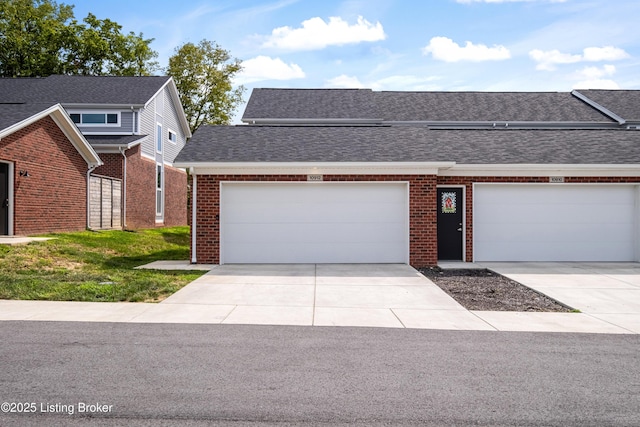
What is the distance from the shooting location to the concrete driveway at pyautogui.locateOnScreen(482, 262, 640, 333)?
873cm

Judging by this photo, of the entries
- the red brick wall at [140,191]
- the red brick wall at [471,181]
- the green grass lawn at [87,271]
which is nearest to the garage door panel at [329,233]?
the red brick wall at [471,181]

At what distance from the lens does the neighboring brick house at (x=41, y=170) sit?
51.1 ft

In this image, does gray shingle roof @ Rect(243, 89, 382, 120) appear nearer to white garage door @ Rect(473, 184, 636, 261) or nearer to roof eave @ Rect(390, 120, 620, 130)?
roof eave @ Rect(390, 120, 620, 130)

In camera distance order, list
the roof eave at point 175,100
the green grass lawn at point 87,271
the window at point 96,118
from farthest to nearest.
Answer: the roof eave at point 175,100 → the window at point 96,118 → the green grass lawn at point 87,271

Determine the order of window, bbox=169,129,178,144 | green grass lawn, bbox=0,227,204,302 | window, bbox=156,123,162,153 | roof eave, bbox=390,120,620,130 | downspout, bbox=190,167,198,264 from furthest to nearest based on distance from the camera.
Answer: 1. window, bbox=169,129,178,144
2. window, bbox=156,123,162,153
3. roof eave, bbox=390,120,620,130
4. downspout, bbox=190,167,198,264
5. green grass lawn, bbox=0,227,204,302

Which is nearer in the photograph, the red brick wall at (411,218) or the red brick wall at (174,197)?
the red brick wall at (411,218)

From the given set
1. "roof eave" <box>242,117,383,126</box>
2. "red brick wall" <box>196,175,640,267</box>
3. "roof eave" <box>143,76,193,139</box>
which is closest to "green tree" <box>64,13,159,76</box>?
"roof eave" <box>143,76,193,139</box>

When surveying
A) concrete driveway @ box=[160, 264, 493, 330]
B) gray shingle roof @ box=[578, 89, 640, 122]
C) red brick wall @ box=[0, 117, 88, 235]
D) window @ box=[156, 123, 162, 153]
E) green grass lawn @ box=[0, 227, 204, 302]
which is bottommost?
concrete driveway @ box=[160, 264, 493, 330]

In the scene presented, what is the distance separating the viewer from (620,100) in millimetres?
27594

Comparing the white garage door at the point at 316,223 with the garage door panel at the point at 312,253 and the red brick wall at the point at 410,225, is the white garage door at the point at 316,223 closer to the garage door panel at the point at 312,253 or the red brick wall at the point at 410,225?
the garage door panel at the point at 312,253

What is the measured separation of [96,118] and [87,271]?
1578 cm

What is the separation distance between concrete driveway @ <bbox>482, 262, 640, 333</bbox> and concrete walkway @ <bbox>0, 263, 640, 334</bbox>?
0.11 feet

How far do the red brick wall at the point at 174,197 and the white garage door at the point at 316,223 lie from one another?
16909mm

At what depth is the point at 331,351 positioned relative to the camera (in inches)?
240
